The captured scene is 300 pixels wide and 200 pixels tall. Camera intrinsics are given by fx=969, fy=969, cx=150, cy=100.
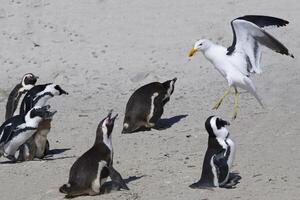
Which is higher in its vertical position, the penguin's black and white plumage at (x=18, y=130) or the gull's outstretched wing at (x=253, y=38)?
the gull's outstretched wing at (x=253, y=38)

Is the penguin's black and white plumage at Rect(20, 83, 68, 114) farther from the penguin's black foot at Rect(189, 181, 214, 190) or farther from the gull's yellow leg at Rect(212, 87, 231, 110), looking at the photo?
the penguin's black foot at Rect(189, 181, 214, 190)

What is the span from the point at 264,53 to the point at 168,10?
2347mm

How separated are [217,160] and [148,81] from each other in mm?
5275

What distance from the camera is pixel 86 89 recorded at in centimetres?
1398

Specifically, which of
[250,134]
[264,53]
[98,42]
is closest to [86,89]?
[98,42]

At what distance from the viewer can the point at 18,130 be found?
10773mm

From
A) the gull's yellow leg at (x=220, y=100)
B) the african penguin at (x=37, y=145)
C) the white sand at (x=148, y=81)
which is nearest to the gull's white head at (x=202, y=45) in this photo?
the gull's yellow leg at (x=220, y=100)

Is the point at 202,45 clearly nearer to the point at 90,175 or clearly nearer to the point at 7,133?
the point at 7,133

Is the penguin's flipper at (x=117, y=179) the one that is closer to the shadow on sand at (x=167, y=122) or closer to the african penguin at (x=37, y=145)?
the african penguin at (x=37, y=145)

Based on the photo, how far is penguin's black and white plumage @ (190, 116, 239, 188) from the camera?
8.78 m

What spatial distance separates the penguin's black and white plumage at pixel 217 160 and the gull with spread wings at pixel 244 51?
2.75m

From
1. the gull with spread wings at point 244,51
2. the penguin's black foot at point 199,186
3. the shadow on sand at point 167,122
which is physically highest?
the gull with spread wings at point 244,51

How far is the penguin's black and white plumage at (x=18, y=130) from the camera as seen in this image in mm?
10773

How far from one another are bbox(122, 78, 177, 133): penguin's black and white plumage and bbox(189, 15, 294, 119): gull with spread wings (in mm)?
673
